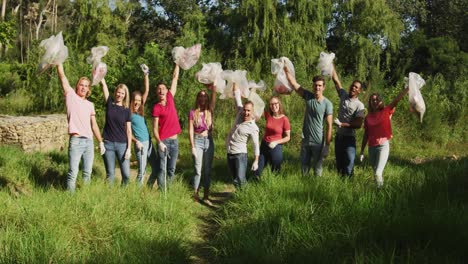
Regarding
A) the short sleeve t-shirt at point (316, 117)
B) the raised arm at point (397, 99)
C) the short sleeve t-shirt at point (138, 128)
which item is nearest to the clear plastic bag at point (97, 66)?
the short sleeve t-shirt at point (138, 128)

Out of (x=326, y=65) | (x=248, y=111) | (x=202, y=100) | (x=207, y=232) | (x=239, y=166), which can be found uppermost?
(x=326, y=65)

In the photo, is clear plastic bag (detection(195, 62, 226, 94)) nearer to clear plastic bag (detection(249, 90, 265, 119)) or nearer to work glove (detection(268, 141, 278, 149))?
clear plastic bag (detection(249, 90, 265, 119))

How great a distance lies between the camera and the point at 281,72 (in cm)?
607

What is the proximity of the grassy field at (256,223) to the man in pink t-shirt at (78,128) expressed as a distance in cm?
27

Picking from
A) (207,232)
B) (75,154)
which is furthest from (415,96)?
(75,154)

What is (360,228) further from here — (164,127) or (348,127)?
(164,127)

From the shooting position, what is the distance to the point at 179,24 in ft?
90.3

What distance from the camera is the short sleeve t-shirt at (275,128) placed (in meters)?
5.58

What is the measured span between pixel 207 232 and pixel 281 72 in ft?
8.57

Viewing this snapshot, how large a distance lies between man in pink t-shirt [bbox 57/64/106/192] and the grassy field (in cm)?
27

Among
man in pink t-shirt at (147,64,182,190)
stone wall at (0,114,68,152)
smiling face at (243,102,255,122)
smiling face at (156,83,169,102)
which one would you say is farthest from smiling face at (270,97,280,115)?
stone wall at (0,114,68,152)

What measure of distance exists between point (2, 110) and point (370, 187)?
44.1ft

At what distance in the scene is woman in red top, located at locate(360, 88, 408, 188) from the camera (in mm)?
5180

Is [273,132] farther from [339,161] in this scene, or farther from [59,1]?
[59,1]
